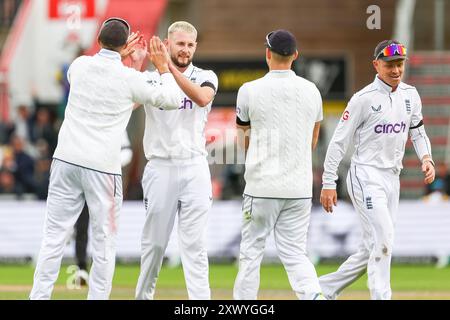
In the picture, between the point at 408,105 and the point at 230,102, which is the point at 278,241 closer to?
the point at 408,105

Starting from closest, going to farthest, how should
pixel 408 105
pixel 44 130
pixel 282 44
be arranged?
pixel 282 44 → pixel 408 105 → pixel 44 130

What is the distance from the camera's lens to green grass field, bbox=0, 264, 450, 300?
15.4 meters

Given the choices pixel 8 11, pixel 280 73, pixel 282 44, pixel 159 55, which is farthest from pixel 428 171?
pixel 8 11

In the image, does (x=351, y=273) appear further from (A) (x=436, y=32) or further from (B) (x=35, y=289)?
(A) (x=436, y=32)

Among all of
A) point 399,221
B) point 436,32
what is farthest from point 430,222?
point 436,32

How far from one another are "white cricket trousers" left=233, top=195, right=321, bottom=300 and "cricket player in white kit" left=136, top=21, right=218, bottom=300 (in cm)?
48

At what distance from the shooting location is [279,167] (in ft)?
39.0

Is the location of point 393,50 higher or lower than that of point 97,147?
higher

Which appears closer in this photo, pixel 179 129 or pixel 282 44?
pixel 282 44

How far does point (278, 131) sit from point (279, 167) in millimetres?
343

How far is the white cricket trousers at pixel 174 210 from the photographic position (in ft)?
40.0

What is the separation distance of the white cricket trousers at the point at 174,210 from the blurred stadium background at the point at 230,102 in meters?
4.48

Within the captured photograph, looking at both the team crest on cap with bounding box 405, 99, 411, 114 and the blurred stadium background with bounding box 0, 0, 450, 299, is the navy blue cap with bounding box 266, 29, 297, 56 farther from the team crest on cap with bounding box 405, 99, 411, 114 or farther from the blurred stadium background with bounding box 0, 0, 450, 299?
the blurred stadium background with bounding box 0, 0, 450, 299

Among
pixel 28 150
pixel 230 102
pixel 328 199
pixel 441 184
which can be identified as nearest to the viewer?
pixel 328 199
